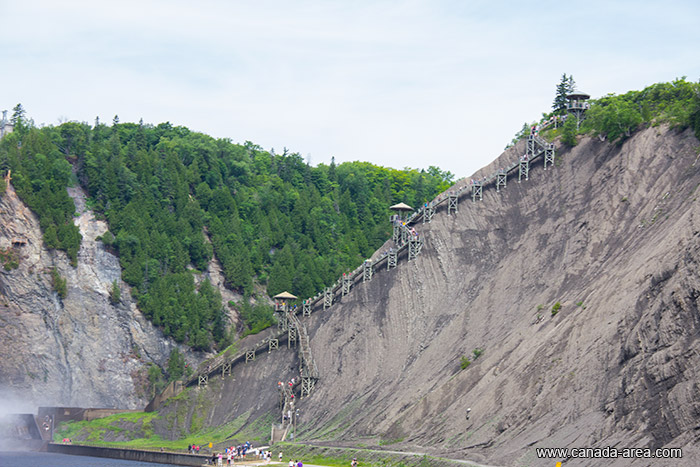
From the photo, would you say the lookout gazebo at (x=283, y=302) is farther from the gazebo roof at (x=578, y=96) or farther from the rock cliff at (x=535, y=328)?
the gazebo roof at (x=578, y=96)

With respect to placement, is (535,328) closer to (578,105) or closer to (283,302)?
(578,105)

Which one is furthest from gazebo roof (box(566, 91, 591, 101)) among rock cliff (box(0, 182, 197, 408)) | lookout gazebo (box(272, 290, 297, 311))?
rock cliff (box(0, 182, 197, 408))

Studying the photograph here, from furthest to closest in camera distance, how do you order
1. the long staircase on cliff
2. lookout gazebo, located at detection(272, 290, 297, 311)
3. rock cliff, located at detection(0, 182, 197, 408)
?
1. rock cliff, located at detection(0, 182, 197, 408)
2. lookout gazebo, located at detection(272, 290, 297, 311)
3. the long staircase on cliff

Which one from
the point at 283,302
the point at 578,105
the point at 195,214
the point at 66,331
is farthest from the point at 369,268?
the point at 195,214

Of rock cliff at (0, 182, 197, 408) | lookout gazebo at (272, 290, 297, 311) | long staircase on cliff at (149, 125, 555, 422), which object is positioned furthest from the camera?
rock cliff at (0, 182, 197, 408)

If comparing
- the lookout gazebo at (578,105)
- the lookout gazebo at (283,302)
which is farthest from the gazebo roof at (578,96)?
the lookout gazebo at (283,302)

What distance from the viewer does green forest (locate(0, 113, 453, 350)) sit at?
95.5 metres

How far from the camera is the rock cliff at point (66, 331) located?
287 feet

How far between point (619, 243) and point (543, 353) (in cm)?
1223

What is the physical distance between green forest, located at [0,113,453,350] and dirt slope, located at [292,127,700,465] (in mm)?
18858

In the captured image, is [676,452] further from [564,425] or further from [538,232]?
[538,232]

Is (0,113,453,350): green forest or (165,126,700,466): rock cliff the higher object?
(0,113,453,350): green forest

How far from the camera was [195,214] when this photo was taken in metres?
107

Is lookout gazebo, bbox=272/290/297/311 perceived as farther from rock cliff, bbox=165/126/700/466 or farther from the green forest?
the green forest
